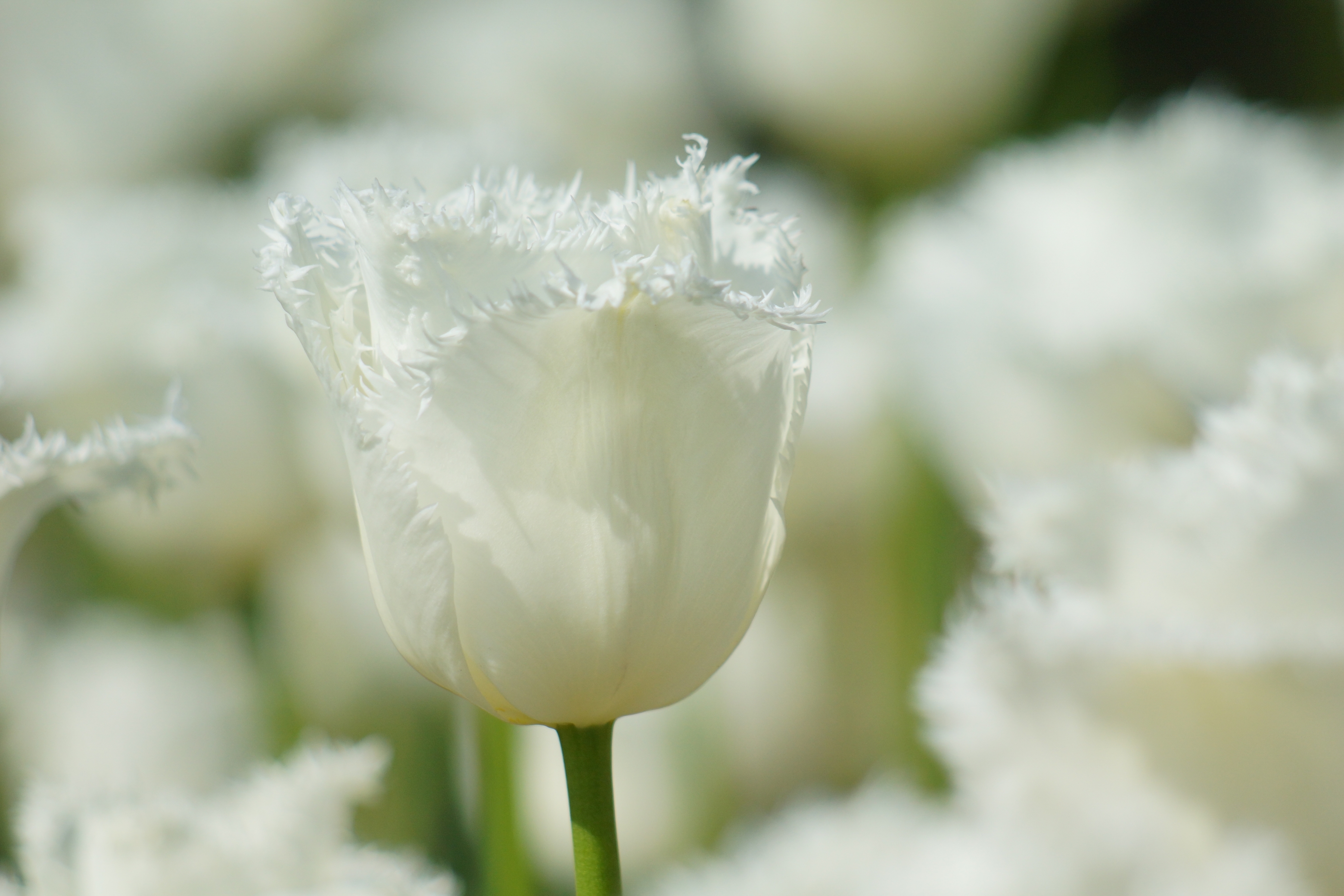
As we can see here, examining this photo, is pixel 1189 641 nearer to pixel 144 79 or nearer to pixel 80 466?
pixel 80 466

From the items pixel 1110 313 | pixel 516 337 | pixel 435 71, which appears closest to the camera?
pixel 516 337

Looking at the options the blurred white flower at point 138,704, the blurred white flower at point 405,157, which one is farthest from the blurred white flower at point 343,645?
the blurred white flower at point 405,157

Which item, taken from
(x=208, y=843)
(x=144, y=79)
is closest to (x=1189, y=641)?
(x=208, y=843)

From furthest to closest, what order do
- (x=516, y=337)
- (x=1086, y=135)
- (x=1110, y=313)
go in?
1. (x=1086, y=135)
2. (x=1110, y=313)
3. (x=516, y=337)

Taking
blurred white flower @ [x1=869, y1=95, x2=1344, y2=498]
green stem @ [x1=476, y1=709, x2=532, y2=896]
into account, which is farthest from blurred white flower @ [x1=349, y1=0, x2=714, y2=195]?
green stem @ [x1=476, y1=709, x2=532, y2=896]

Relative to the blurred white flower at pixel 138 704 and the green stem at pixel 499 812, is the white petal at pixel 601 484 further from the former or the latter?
the blurred white flower at pixel 138 704

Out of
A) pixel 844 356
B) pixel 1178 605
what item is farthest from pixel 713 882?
pixel 844 356

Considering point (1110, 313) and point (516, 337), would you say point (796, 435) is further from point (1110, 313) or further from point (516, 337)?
point (1110, 313)
